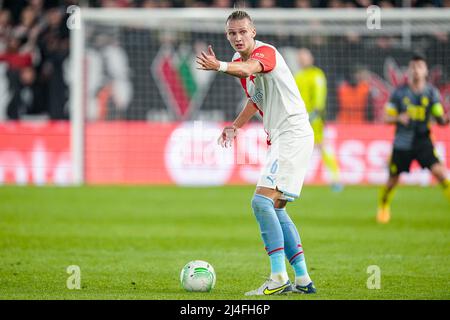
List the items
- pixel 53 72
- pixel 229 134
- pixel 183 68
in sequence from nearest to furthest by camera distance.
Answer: pixel 229 134
pixel 53 72
pixel 183 68

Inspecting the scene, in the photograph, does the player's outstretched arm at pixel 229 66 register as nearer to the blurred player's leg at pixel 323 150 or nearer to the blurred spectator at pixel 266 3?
the blurred player's leg at pixel 323 150

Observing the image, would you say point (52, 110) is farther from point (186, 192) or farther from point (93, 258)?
point (93, 258)

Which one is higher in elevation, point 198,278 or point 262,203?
point 262,203

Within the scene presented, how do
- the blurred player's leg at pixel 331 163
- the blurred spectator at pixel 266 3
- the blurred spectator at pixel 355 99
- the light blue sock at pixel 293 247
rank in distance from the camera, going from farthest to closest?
1. the blurred spectator at pixel 266 3
2. the blurred spectator at pixel 355 99
3. the blurred player's leg at pixel 331 163
4. the light blue sock at pixel 293 247

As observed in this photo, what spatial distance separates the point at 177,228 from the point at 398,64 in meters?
10.8

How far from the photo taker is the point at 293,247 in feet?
26.5

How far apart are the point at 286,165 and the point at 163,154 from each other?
44.2 feet

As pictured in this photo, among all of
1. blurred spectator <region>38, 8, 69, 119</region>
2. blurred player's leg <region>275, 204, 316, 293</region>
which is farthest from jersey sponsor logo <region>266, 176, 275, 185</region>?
blurred spectator <region>38, 8, 69, 119</region>

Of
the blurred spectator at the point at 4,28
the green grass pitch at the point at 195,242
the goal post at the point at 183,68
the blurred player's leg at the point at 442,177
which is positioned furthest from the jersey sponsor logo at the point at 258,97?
the blurred spectator at the point at 4,28

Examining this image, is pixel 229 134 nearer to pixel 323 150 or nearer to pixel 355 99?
pixel 323 150

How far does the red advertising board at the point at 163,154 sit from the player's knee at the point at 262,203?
12.7 meters

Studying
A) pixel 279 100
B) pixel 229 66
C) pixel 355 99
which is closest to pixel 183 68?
pixel 355 99

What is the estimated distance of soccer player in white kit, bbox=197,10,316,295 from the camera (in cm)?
778

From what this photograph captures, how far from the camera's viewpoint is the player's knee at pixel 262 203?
7.86 metres
